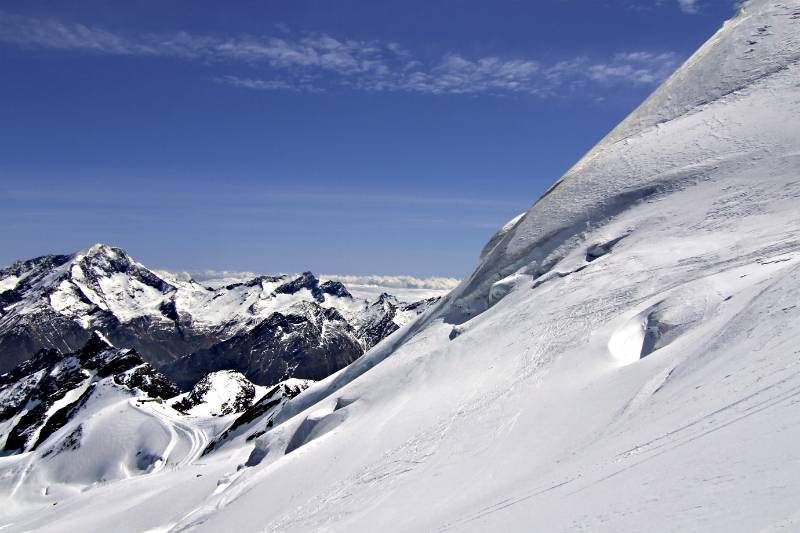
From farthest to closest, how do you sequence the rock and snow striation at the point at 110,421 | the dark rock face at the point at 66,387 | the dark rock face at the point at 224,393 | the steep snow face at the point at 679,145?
the dark rock face at the point at 66,387, the dark rock face at the point at 224,393, the rock and snow striation at the point at 110,421, the steep snow face at the point at 679,145

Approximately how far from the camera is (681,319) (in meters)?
30.3

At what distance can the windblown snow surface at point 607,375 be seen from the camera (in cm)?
1667

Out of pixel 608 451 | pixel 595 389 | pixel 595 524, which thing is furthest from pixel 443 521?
pixel 595 389

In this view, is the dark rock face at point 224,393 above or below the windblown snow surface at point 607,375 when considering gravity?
below

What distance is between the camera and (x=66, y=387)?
159750 mm

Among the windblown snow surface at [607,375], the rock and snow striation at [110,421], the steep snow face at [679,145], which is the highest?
the steep snow face at [679,145]

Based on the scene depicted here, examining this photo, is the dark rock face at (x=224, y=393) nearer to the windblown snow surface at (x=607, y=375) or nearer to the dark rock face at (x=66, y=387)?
the dark rock face at (x=66, y=387)

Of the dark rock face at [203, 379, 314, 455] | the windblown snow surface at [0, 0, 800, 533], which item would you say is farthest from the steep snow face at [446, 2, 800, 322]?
the dark rock face at [203, 379, 314, 455]

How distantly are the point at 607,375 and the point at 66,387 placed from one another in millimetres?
160321

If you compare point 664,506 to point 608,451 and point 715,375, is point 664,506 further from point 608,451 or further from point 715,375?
point 715,375

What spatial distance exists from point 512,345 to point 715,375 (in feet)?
55.0

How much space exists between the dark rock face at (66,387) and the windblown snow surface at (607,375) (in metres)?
77.9

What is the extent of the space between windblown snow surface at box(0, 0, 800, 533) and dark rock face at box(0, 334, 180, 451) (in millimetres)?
77881

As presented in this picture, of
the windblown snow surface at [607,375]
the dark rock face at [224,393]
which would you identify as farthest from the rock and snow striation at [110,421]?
the windblown snow surface at [607,375]
